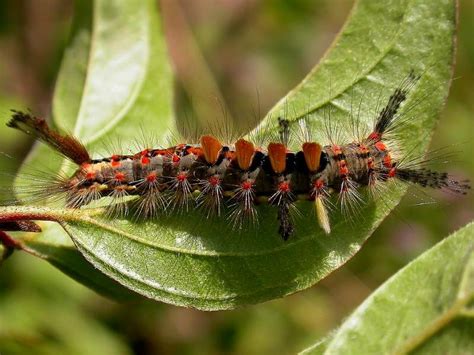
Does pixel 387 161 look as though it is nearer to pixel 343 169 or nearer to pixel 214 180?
pixel 343 169

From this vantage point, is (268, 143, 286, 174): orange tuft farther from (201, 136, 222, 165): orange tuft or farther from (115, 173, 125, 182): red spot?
(115, 173, 125, 182): red spot

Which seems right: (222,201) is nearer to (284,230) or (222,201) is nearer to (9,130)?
(284,230)

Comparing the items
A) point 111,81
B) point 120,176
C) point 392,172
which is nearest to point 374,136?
point 392,172

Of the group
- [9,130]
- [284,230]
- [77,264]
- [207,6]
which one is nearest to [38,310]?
[9,130]

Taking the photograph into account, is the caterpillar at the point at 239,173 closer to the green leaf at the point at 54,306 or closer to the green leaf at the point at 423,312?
the green leaf at the point at 423,312

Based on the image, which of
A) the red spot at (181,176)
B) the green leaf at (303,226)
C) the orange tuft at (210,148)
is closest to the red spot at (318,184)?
the green leaf at (303,226)

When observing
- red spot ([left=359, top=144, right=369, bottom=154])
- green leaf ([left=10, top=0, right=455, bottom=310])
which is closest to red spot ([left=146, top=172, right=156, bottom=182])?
green leaf ([left=10, top=0, right=455, bottom=310])

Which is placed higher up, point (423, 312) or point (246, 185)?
point (246, 185)
